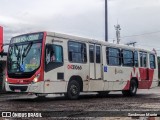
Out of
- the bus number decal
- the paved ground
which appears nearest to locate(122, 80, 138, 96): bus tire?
the bus number decal

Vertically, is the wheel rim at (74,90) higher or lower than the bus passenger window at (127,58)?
lower

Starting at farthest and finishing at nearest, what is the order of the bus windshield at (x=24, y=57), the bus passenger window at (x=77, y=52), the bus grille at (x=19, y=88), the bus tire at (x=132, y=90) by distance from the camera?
the bus tire at (x=132, y=90), the bus passenger window at (x=77, y=52), the bus windshield at (x=24, y=57), the bus grille at (x=19, y=88)

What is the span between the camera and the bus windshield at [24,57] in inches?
606

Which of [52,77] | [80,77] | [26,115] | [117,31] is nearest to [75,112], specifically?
[26,115]

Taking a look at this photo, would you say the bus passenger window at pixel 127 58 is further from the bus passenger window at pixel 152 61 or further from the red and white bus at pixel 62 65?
the bus passenger window at pixel 152 61

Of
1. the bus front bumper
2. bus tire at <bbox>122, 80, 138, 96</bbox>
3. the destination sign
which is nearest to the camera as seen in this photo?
the bus front bumper

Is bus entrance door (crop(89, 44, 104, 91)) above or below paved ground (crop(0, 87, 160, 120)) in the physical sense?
above

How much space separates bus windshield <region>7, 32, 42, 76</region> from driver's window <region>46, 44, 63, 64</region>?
1.23ft

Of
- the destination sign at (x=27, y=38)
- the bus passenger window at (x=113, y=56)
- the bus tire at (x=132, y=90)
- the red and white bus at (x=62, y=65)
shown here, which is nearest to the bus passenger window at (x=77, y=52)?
the red and white bus at (x=62, y=65)

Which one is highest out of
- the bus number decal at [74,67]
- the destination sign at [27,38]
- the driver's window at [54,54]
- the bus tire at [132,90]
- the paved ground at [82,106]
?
the destination sign at [27,38]

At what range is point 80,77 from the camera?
1716cm

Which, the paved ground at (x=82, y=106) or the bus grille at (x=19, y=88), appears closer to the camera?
the paved ground at (x=82, y=106)

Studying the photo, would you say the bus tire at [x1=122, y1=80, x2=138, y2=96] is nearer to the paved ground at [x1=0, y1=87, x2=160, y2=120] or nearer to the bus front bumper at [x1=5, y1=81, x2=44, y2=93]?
the paved ground at [x1=0, y1=87, x2=160, y2=120]

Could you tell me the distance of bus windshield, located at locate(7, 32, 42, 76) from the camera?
15398 mm
